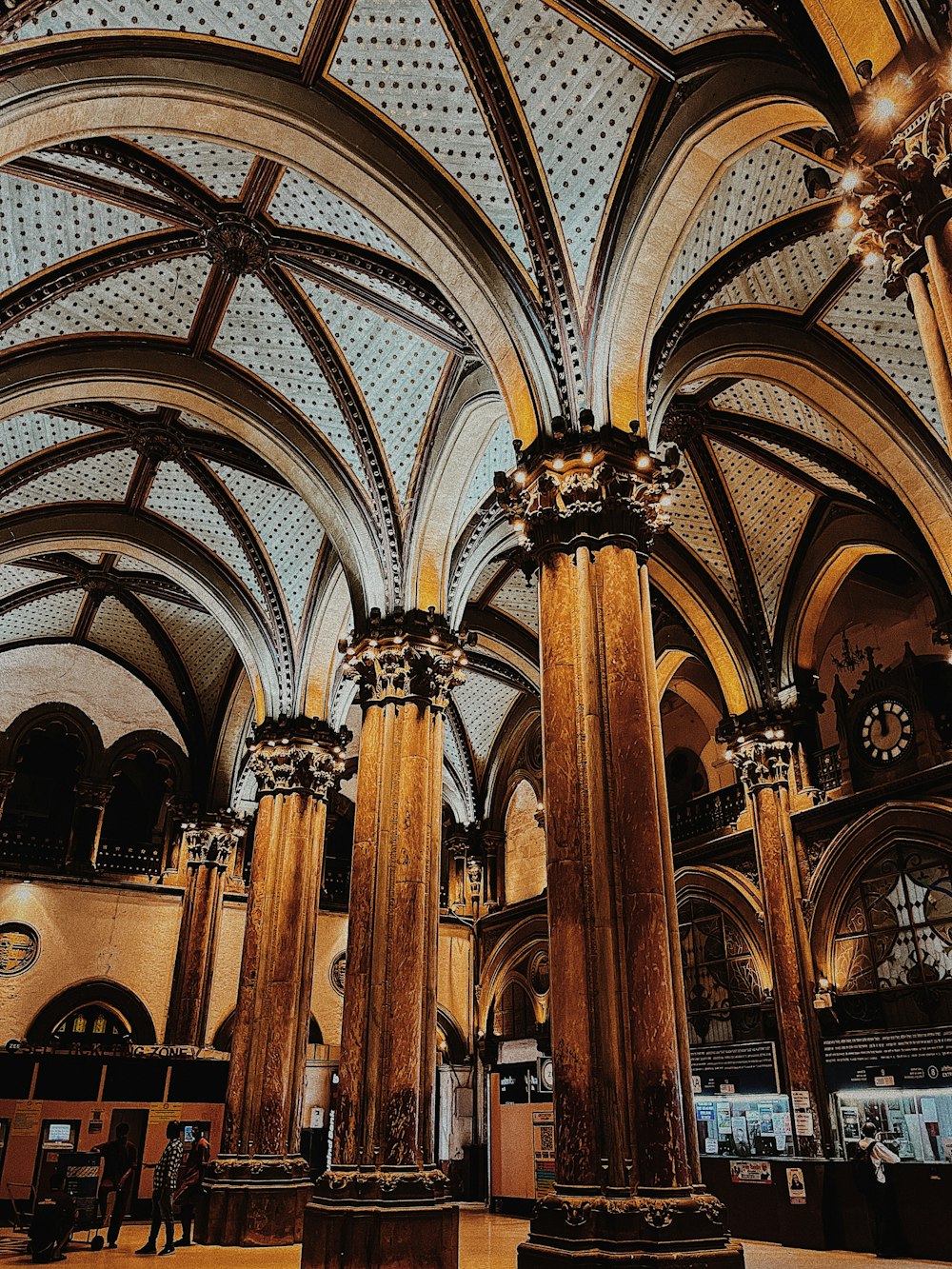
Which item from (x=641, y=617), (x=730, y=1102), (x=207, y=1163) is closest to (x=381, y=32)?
(x=641, y=617)

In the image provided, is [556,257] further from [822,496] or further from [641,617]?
[822,496]

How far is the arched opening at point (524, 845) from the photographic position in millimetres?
18297

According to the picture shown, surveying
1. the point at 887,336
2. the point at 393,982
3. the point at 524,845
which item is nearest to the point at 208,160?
the point at 887,336

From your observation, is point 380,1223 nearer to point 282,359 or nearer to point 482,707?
point 282,359

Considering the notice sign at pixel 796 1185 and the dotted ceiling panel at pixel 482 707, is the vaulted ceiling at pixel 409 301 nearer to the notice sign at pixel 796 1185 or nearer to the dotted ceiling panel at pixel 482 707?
the dotted ceiling panel at pixel 482 707

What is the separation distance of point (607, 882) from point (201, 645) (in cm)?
1204

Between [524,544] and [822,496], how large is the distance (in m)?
6.23

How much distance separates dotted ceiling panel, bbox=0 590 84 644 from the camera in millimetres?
15805

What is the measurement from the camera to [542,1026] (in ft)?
55.0

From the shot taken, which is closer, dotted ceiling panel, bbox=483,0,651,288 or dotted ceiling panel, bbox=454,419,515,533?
dotted ceiling panel, bbox=483,0,651,288

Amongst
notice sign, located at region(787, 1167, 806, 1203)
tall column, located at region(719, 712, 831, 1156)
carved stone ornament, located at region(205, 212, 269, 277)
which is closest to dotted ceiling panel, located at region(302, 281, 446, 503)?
carved stone ornament, located at region(205, 212, 269, 277)

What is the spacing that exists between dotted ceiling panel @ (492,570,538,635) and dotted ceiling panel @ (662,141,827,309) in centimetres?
759

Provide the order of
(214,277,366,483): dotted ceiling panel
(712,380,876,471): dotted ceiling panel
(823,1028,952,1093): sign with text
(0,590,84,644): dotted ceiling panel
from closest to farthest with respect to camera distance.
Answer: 1. (214,277,366,483): dotted ceiling panel
2. (823,1028,952,1093): sign with text
3. (712,380,876,471): dotted ceiling panel
4. (0,590,84,644): dotted ceiling panel

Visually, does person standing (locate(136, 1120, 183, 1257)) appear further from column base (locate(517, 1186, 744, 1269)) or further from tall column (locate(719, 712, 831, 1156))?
tall column (locate(719, 712, 831, 1156))
